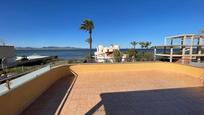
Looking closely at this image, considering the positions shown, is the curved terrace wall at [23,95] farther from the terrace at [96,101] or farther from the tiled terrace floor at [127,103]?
the tiled terrace floor at [127,103]

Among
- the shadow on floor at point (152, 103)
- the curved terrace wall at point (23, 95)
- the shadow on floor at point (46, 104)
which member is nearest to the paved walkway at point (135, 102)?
the shadow on floor at point (152, 103)

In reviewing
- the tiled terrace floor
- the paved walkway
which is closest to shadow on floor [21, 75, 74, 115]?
the tiled terrace floor

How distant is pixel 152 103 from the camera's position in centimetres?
306

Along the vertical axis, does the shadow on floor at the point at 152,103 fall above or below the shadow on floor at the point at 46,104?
above

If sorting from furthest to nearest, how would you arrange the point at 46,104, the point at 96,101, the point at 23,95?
the point at 96,101 < the point at 46,104 < the point at 23,95

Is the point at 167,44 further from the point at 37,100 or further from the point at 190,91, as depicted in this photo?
the point at 37,100

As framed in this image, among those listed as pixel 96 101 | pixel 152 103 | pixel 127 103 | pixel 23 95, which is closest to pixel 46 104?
pixel 23 95

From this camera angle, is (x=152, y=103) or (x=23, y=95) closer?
(x=23, y=95)

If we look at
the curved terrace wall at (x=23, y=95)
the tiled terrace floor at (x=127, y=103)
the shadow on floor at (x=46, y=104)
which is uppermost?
the curved terrace wall at (x=23, y=95)

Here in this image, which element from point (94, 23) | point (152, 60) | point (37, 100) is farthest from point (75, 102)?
point (94, 23)

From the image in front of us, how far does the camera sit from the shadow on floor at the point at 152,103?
103 inches

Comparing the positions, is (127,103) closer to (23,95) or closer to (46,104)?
(46,104)

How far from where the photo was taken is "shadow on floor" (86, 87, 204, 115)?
2.62m

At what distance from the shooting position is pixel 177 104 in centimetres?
298
